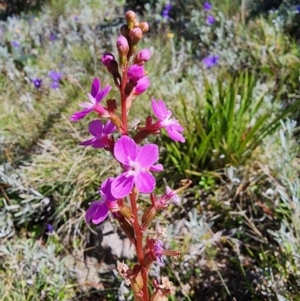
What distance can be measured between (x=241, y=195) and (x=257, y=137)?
35cm

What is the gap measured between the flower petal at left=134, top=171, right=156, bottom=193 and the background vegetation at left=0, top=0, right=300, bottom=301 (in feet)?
3.50

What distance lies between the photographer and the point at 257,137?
2859 mm

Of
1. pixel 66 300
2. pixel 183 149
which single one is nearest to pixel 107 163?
pixel 183 149

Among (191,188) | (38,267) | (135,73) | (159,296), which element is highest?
(135,73)

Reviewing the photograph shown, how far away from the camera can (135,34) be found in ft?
4.42

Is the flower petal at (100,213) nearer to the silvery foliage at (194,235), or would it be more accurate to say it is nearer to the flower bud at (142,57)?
the flower bud at (142,57)

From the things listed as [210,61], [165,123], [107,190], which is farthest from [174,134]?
[210,61]

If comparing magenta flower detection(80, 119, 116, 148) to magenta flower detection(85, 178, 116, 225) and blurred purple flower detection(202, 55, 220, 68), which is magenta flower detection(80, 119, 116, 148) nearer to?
magenta flower detection(85, 178, 116, 225)

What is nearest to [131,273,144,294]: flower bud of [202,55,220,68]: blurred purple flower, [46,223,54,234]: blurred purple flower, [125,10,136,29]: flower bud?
[125,10,136,29]: flower bud

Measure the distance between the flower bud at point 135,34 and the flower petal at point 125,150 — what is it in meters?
0.29

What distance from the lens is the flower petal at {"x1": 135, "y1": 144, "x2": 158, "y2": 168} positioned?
129cm

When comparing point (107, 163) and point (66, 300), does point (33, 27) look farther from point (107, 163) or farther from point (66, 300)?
Result: point (66, 300)

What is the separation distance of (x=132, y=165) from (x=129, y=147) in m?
0.05

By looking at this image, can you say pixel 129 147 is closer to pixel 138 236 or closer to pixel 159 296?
pixel 138 236
